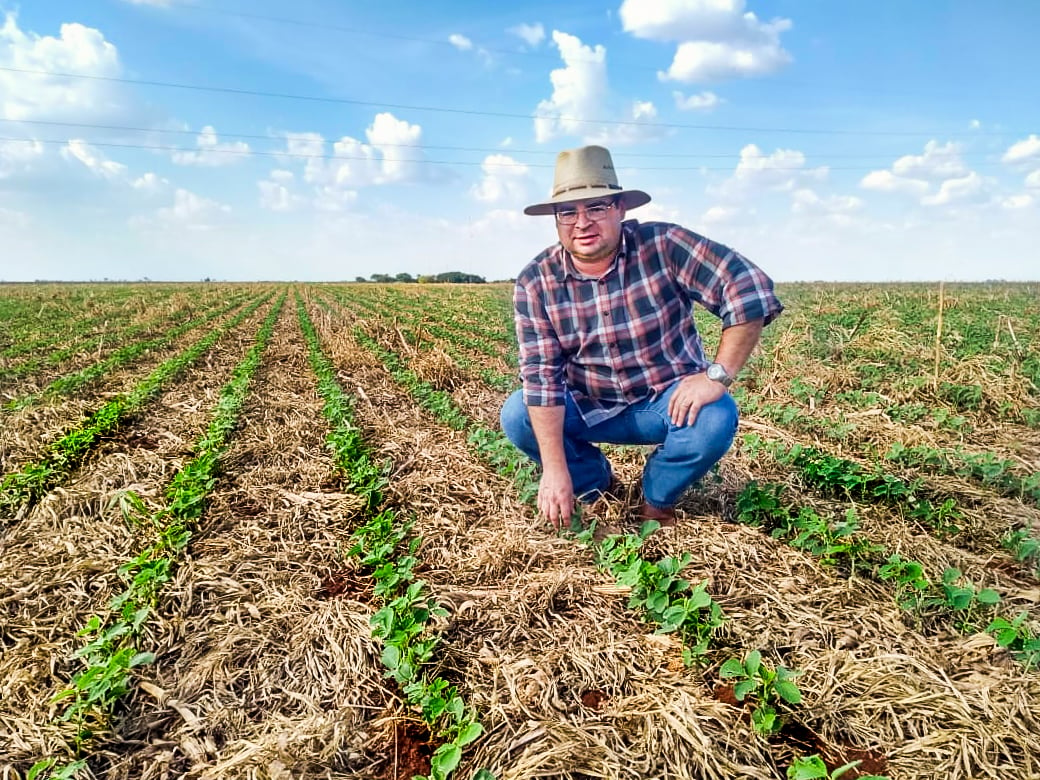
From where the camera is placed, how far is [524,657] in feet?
8.14

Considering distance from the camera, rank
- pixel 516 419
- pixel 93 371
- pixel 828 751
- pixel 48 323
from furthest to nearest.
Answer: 1. pixel 48 323
2. pixel 93 371
3. pixel 516 419
4. pixel 828 751

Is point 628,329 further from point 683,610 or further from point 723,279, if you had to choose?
point 683,610

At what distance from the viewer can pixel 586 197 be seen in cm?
285

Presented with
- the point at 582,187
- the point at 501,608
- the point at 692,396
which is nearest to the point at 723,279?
the point at 692,396

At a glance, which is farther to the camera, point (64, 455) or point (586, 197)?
point (64, 455)

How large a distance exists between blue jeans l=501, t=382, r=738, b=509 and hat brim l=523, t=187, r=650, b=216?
0.99 m

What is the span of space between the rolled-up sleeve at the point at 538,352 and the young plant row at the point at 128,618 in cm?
200

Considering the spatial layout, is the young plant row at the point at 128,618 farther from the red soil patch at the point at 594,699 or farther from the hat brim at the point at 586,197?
the hat brim at the point at 586,197

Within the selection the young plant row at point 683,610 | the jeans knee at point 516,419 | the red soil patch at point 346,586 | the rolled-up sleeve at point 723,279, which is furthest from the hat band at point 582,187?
the red soil patch at point 346,586

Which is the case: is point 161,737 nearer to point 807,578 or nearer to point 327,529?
point 327,529

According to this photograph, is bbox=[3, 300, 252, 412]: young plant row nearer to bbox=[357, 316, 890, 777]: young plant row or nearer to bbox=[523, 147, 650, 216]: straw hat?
bbox=[357, 316, 890, 777]: young plant row

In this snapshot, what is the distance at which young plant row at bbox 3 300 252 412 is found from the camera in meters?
6.96

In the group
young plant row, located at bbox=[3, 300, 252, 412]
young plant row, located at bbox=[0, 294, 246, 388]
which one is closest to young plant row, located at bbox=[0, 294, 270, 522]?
young plant row, located at bbox=[3, 300, 252, 412]

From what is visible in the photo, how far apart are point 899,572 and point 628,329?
164 centimetres
